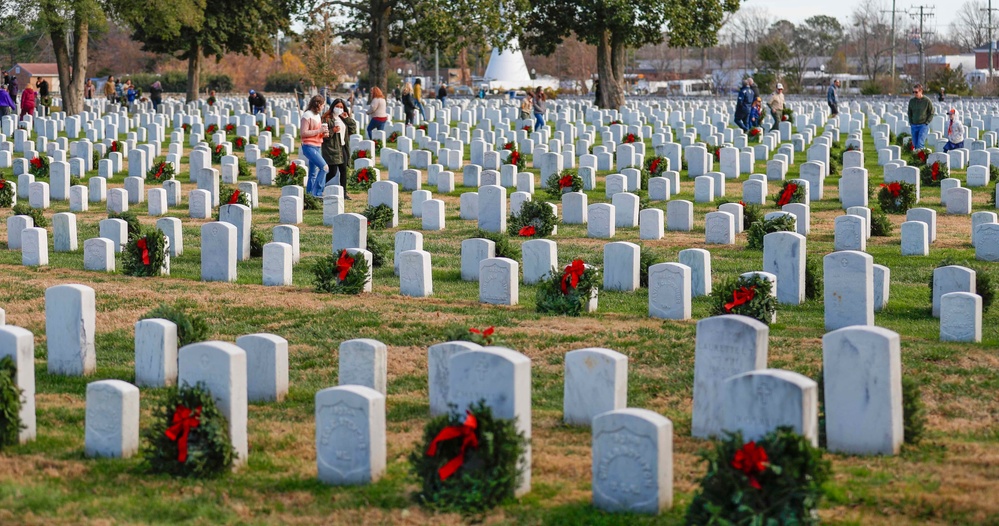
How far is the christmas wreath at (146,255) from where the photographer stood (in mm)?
13648

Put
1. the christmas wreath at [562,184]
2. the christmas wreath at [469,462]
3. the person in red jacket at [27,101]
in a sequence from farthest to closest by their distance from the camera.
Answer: the person in red jacket at [27,101], the christmas wreath at [562,184], the christmas wreath at [469,462]

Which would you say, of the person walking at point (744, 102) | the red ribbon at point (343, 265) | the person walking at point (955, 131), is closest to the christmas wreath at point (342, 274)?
the red ribbon at point (343, 265)

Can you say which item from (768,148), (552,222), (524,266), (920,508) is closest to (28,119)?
(768,148)

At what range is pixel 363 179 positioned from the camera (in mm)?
21672

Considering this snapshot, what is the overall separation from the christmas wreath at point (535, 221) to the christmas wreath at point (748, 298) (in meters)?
5.59

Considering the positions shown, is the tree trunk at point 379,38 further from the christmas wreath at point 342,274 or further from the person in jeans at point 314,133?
the christmas wreath at point 342,274

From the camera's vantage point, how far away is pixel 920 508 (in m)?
6.29

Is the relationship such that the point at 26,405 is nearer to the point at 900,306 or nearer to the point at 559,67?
the point at 900,306

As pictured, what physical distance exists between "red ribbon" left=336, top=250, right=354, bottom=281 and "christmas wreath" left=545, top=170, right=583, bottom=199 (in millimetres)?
8791

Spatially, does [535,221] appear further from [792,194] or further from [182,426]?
[182,426]

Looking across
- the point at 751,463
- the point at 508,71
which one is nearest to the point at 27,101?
the point at 751,463

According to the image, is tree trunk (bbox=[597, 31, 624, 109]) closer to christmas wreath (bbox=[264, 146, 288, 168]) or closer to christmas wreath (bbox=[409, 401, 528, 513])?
christmas wreath (bbox=[264, 146, 288, 168])

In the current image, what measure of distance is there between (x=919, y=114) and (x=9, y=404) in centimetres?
2209

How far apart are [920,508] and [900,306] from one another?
A: 5909 millimetres
